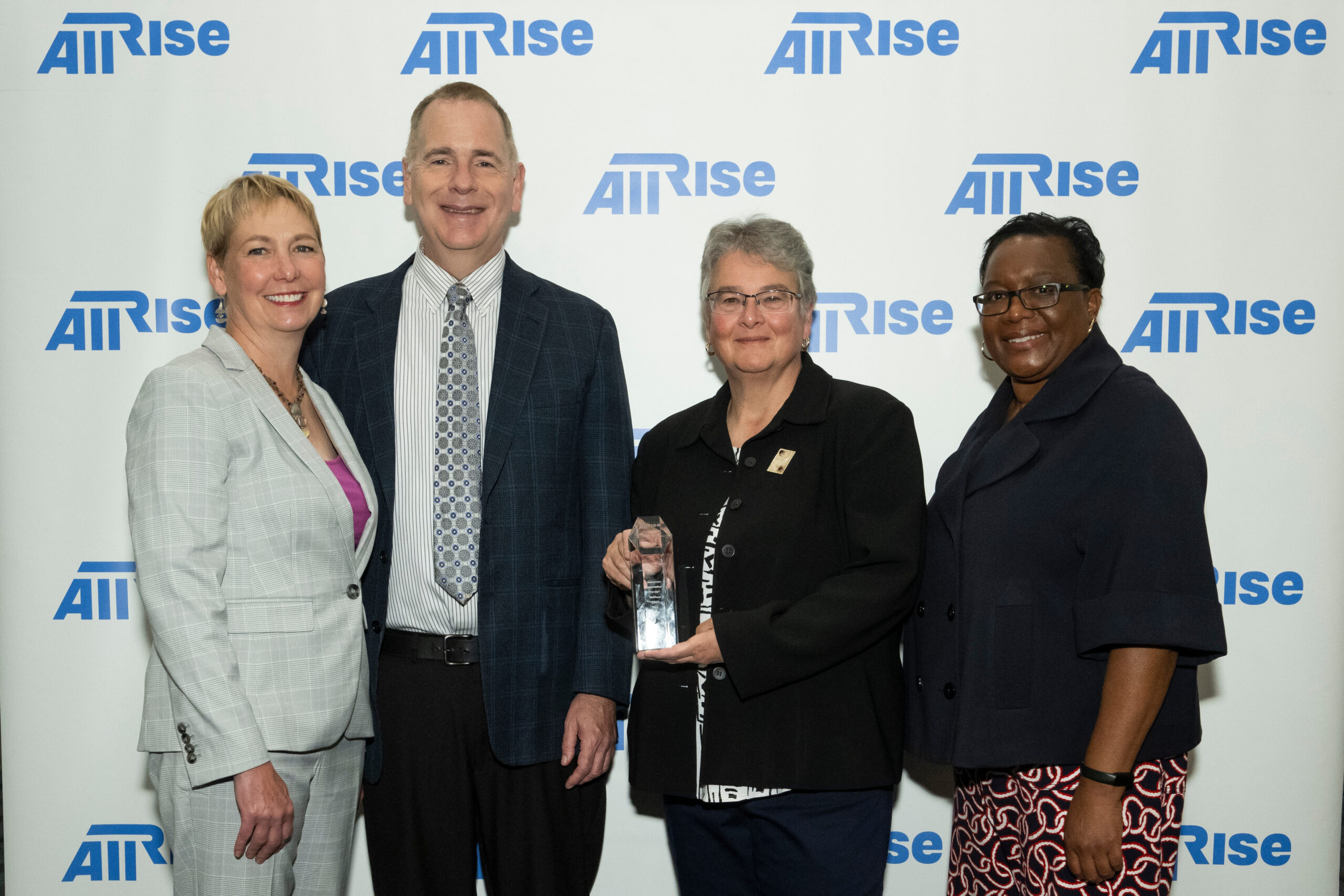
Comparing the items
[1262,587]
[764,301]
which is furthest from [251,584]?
[1262,587]

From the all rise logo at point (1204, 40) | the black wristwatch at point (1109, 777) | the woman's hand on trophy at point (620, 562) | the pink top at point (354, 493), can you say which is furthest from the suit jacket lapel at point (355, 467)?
the all rise logo at point (1204, 40)

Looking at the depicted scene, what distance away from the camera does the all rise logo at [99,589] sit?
3.04 meters

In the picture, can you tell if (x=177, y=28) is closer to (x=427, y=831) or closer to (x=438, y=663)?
(x=438, y=663)

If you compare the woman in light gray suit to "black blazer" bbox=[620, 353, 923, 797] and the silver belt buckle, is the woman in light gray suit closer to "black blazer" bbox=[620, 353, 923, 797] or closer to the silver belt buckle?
the silver belt buckle

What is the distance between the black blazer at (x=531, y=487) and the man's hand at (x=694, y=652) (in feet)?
1.32

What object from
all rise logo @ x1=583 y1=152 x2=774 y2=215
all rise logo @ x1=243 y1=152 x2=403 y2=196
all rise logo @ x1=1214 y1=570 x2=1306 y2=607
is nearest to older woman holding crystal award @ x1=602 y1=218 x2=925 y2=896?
all rise logo @ x1=583 y1=152 x2=774 y2=215

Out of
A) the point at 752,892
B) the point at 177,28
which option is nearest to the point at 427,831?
the point at 752,892

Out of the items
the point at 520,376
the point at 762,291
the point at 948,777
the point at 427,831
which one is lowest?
the point at 948,777

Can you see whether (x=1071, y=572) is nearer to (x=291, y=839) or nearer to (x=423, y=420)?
(x=423, y=420)

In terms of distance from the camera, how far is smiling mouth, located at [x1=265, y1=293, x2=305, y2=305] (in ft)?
6.64

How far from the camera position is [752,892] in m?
2.10

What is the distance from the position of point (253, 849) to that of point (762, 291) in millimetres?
1571

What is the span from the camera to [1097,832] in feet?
5.69

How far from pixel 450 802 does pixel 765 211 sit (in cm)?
199
